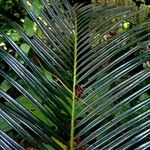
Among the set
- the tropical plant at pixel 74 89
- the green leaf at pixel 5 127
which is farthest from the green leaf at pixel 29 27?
the green leaf at pixel 5 127

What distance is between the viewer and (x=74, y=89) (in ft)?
4.28

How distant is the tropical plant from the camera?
1.03m

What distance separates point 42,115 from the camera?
3.94 feet

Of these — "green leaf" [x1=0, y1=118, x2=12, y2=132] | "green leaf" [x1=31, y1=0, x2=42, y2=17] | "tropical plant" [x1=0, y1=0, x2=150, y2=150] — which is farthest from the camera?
"green leaf" [x1=31, y1=0, x2=42, y2=17]

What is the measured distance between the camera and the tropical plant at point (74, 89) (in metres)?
1.03

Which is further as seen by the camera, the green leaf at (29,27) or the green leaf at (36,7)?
the green leaf at (36,7)

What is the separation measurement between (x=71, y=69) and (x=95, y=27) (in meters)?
0.33

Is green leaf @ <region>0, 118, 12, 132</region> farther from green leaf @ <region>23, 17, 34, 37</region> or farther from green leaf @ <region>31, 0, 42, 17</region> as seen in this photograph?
green leaf @ <region>31, 0, 42, 17</region>

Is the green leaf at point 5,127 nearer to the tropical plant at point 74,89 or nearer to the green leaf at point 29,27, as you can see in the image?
the tropical plant at point 74,89

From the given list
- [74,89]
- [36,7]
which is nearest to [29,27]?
[36,7]

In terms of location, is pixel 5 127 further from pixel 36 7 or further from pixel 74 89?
pixel 36 7

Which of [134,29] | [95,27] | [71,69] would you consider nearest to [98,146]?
[71,69]

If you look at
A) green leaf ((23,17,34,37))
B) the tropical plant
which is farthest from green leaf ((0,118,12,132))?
green leaf ((23,17,34,37))

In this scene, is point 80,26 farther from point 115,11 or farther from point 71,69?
point 71,69
